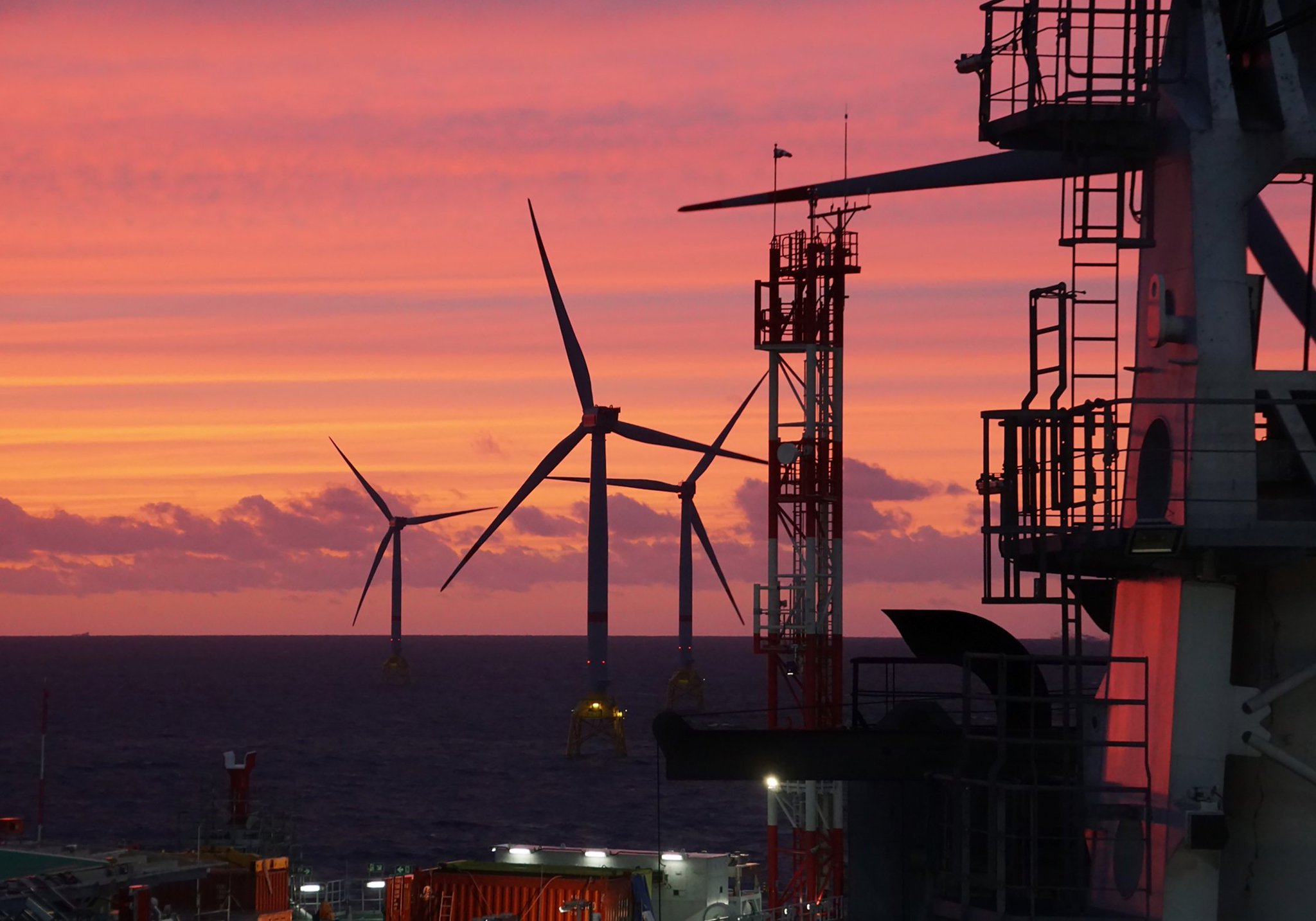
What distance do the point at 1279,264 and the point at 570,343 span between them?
9141 centimetres

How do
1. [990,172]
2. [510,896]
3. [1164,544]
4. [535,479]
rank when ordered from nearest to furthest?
1. [1164,544]
2. [990,172]
3. [510,896]
4. [535,479]

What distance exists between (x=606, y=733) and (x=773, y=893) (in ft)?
276

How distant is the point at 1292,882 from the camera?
23.9 m

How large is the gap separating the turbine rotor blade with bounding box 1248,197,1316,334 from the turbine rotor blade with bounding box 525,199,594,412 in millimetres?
86065

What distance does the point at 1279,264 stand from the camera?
90.5 ft

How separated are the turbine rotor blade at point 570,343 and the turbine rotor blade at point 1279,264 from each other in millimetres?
86065

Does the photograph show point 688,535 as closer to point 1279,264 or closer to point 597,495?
point 597,495

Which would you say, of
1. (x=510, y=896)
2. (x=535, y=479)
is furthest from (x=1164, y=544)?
(x=535, y=479)

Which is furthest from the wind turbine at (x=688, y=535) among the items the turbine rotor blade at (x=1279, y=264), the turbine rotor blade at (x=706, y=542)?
the turbine rotor blade at (x=1279, y=264)

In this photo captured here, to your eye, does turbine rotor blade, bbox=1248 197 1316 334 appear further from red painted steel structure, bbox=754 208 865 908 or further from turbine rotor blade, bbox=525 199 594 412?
turbine rotor blade, bbox=525 199 594 412

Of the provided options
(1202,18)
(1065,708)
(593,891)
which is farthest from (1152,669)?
(593,891)

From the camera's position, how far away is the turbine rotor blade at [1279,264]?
2755 cm

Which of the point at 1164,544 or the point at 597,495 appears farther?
the point at 597,495

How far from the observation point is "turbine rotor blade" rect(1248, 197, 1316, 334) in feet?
90.4
